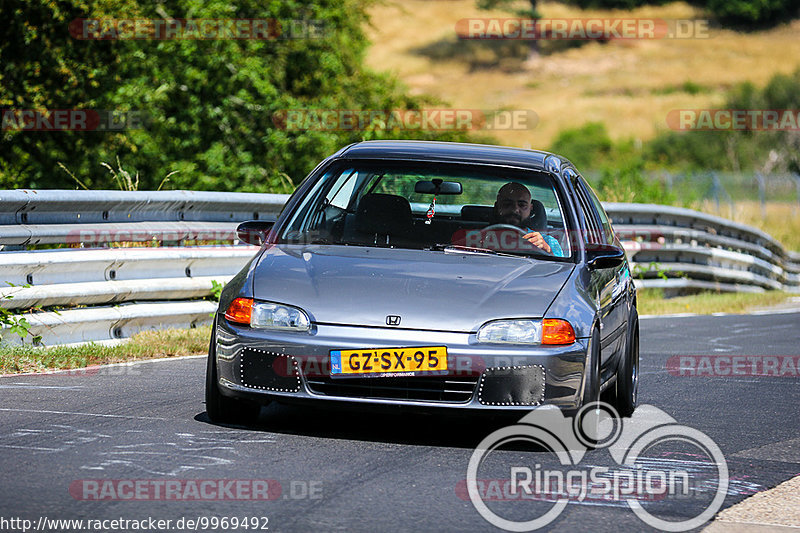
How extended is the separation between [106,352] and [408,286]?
3332 millimetres

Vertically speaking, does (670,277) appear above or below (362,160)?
below

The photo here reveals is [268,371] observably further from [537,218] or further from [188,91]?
[188,91]

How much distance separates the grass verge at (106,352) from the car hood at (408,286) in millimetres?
2209

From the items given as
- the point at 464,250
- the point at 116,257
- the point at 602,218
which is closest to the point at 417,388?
the point at 464,250

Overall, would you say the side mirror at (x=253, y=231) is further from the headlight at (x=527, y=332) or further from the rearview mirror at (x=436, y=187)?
the headlight at (x=527, y=332)

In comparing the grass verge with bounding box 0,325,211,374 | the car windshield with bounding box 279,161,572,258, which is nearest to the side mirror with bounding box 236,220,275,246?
the car windshield with bounding box 279,161,572,258

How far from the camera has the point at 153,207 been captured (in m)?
10.5

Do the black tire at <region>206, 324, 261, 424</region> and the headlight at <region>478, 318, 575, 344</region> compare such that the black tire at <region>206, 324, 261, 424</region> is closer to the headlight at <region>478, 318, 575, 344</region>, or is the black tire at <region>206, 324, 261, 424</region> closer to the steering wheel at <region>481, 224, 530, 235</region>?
the headlight at <region>478, 318, 575, 344</region>

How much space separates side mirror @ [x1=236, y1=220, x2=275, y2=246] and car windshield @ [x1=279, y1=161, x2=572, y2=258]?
246mm

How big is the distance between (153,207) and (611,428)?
4.63m

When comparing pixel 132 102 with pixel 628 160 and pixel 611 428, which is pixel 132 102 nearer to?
pixel 611 428

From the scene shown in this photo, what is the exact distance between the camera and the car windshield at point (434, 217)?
7.33 meters

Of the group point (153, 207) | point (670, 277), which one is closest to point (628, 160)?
point (670, 277)

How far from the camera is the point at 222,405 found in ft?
21.6
